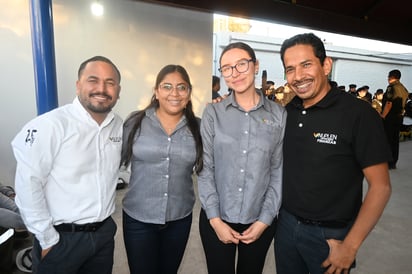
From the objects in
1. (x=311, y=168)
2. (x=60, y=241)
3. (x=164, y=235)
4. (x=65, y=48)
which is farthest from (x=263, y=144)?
(x=65, y=48)

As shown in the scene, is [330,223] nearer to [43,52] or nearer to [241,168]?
[241,168]

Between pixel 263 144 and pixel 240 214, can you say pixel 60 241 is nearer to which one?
pixel 240 214

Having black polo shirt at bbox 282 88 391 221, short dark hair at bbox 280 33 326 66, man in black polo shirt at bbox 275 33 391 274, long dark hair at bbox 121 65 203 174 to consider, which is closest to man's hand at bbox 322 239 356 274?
man in black polo shirt at bbox 275 33 391 274

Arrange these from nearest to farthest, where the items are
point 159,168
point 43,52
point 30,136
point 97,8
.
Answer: point 30,136
point 159,168
point 43,52
point 97,8

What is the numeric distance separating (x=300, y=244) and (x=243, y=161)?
21.8 inches

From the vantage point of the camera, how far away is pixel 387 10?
6.06 metres

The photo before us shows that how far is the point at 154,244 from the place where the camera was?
183 cm

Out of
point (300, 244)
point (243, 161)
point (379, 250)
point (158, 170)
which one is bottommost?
point (379, 250)

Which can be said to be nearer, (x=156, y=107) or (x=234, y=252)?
(x=234, y=252)

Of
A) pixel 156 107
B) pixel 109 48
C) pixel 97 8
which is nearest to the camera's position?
pixel 156 107

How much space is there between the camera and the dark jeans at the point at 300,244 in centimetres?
148

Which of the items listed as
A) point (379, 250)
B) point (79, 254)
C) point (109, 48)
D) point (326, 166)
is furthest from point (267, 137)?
point (109, 48)

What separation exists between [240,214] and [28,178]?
1152 millimetres

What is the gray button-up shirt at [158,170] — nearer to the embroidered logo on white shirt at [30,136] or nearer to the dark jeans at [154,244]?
the dark jeans at [154,244]
